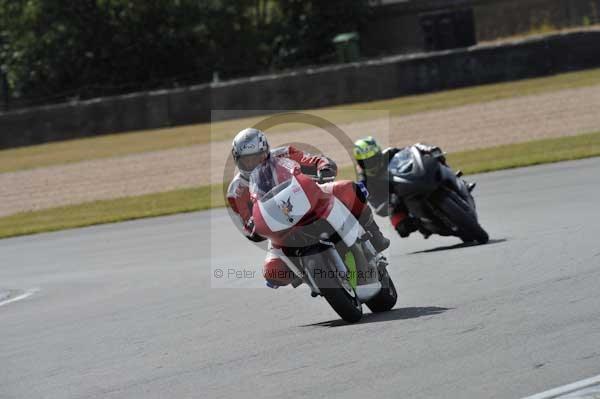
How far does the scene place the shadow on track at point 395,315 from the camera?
770 centimetres

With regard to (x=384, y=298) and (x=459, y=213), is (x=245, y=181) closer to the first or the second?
(x=384, y=298)

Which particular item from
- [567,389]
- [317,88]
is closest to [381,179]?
[567,389]

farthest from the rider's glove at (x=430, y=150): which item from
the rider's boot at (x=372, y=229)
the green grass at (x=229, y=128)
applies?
the green grass at (x=229, y=128)

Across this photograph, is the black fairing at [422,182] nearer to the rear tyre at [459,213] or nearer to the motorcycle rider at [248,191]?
the rear tyre at [459,213]

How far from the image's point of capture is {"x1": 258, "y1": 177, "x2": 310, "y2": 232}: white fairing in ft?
24.5

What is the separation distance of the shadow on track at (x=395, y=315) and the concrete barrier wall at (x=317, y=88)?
22.1m

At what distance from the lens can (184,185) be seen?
22.6m

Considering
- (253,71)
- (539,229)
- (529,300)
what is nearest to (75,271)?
(539,229)

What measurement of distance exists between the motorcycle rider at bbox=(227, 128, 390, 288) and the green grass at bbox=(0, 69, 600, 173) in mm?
20197

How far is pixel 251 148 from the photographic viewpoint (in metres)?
7.84

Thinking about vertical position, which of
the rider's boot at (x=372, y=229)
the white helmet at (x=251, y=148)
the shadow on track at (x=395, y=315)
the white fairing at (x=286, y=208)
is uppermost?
the white helmet at (x=251, y=148)

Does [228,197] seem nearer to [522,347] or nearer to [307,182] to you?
[307,182]

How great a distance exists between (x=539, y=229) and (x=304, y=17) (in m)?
35.7

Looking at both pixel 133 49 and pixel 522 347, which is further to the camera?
pixel 133 49
